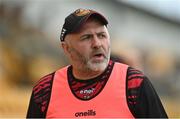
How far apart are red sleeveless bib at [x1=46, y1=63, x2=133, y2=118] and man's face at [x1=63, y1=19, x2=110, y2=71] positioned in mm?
110

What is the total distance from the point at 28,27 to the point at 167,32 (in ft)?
8.41

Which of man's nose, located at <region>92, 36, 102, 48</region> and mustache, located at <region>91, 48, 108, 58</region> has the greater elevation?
man's nose, located at <region>92, 36, 102, 48</region>

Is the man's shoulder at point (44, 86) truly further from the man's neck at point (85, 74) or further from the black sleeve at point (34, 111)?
the man's neck at point (85, 74)

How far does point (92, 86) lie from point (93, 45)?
233mm

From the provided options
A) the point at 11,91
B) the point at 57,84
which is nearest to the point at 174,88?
the point at 11,91

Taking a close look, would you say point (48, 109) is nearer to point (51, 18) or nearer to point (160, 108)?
point (160, 108)

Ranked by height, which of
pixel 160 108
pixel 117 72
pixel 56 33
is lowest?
pixel 160 108

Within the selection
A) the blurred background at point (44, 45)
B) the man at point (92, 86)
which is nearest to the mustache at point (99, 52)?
the man at point (92, 86)

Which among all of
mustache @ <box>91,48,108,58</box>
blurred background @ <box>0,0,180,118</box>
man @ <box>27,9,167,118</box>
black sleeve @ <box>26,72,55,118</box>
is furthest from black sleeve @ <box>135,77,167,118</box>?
blurred background @ <box>0,0,180,118</box>

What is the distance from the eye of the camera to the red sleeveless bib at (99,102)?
10.1ft

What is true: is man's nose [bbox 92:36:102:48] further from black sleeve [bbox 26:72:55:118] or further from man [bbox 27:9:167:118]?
black sleeve [bbox 26:72:55:118]

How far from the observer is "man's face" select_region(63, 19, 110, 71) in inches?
125

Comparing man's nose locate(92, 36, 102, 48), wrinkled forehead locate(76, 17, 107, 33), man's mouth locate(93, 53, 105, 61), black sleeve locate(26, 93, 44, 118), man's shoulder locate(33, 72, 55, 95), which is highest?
wrinkled forehead locate(76, 17, 107, 33)

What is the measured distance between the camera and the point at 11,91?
7102mm
